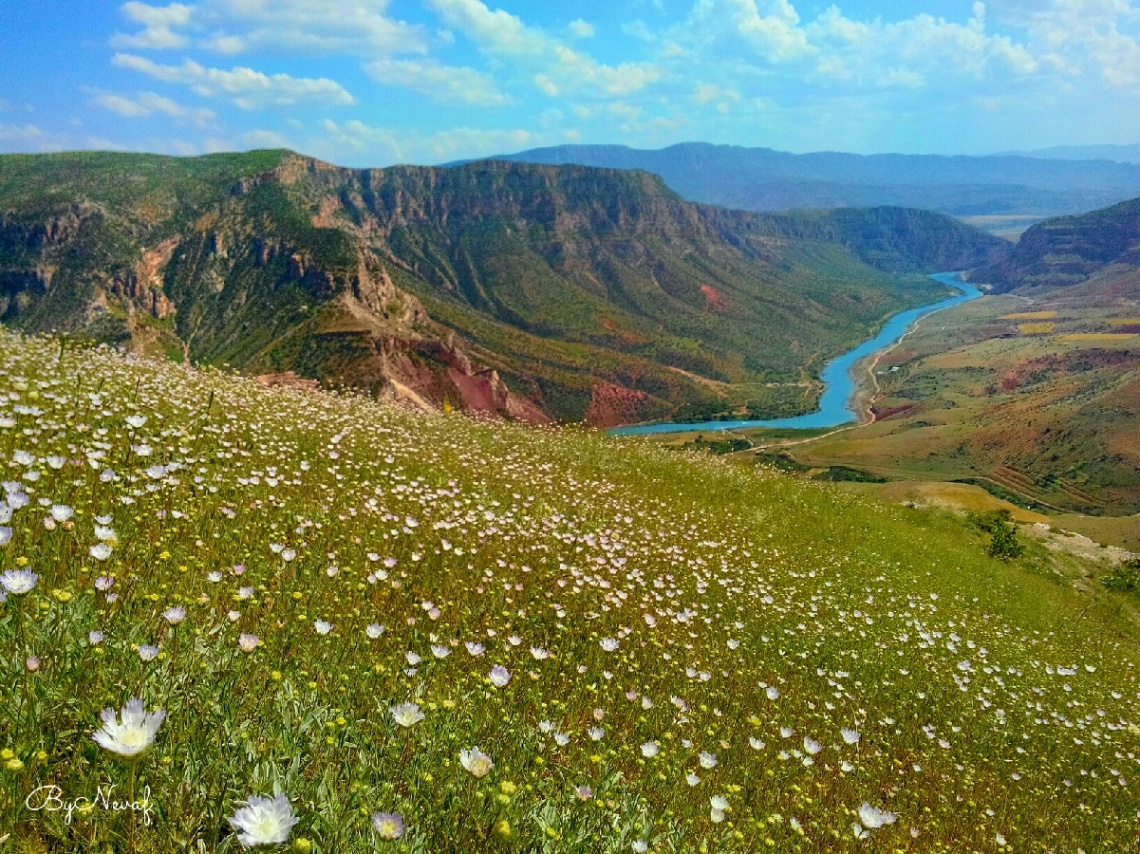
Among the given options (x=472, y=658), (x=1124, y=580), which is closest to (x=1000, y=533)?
(x=1124, y=580)

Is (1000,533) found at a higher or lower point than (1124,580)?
higher

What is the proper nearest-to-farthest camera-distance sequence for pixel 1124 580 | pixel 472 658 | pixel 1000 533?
pixel 472 658, pixel 1124 580, pixel 1000 533

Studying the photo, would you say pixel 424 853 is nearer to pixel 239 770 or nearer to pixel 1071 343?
pixel 239 770

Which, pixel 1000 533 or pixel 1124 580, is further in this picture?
pixel 1000 533

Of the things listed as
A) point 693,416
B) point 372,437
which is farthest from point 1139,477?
point 372,437

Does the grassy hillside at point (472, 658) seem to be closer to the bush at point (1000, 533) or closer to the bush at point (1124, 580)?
the bush at point (1000, 533)

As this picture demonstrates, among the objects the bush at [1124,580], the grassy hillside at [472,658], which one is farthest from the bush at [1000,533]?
the grassy hillside at [472,658]

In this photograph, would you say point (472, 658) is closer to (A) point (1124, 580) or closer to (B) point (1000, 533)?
(B) point (1000, 533)

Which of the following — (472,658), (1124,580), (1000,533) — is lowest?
(1124,580)
